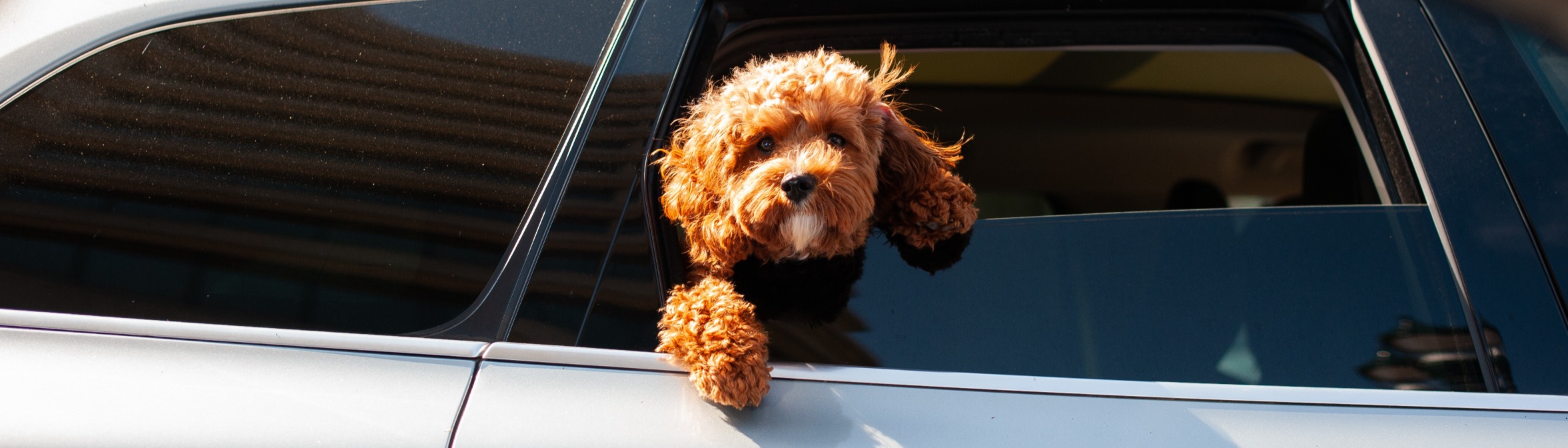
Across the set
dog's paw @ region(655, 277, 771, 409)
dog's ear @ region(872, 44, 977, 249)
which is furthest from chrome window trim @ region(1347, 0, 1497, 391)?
dog's paw @ region(655, 277, 771, 409)

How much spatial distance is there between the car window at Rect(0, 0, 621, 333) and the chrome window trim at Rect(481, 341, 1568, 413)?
0.75 feet

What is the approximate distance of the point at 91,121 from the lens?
5.36 ft

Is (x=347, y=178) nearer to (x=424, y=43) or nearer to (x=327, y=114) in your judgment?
(x=327, y=114)

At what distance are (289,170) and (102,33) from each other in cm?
50

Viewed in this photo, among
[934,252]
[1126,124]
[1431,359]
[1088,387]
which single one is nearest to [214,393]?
[934,252]

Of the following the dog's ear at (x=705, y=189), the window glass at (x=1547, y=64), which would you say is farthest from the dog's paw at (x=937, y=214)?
the window glass at (x=1547, y=64)

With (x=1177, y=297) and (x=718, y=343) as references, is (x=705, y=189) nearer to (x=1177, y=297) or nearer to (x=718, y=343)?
(x=718, y=343)

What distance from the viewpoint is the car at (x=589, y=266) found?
1.37m

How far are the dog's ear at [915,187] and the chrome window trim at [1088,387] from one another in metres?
0.33

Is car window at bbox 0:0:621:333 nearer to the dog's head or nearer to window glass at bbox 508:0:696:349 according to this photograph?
window glass at bbox 508:0:696:349

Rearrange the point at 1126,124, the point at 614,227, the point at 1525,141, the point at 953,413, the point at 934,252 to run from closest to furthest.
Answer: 1. the point at 953,413
2. the point at 1525,141
3. the point at 614,227
4. the point at 934,252
5. the point at 1126,124

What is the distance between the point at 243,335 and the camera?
1.45 meters

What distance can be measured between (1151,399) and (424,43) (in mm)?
1366

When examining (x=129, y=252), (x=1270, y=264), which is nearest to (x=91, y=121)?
(x=129, y=252)
